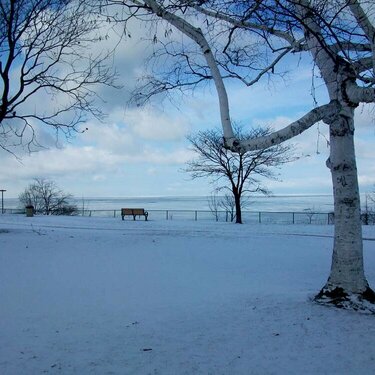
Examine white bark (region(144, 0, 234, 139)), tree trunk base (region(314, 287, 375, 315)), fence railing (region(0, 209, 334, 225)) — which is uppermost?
white bark (region(144, 0, 234, 139))

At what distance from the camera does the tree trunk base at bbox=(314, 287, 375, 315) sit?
643cm

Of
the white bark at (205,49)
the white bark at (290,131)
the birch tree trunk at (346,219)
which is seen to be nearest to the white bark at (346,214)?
the birch tree trunk at (346,219)

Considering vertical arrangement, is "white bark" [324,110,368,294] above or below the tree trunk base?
above

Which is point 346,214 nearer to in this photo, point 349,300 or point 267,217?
point 349,300

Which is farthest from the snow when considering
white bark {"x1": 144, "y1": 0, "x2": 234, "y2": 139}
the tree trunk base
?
white bark {"x1": 144, "y1": 0, "x2": 234, "y2": 139}

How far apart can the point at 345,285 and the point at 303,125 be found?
253 cm

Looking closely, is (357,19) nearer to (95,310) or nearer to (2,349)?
(95,310)

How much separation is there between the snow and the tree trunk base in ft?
0.66

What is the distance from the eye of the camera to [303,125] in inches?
245

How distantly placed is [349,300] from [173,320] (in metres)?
2.63

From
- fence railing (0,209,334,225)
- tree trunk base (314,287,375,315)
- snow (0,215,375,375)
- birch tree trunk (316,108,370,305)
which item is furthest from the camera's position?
fence railing (0,209,334,225)

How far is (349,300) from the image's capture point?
259 inches

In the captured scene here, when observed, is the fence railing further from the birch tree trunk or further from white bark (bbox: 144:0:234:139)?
white bark (bbox: 144:0:234:139)

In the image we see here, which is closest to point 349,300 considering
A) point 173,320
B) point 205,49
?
point 173,320
